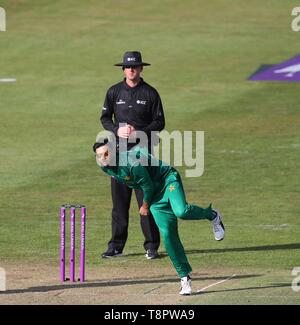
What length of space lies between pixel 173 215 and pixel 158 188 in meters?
0.36

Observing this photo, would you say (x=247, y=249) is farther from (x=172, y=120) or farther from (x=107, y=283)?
(x=172, y=120)

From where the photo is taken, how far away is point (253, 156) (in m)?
23.9

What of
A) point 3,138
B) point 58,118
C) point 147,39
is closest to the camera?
point 3,138

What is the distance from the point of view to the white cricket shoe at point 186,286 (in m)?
13.9

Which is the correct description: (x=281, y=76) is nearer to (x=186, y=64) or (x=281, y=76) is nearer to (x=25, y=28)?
(x=186, y=64)

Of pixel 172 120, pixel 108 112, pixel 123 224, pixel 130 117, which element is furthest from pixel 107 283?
pixel 172 120

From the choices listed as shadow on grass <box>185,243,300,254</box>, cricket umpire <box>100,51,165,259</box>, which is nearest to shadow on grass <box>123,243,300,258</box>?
shadow on grass <box>185,243,300,254</box>

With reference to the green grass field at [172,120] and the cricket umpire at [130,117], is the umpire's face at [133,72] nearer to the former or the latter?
the cricket umpire at [130,117]

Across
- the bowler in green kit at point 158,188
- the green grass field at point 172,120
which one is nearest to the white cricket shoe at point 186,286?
the bowler in green kit at point 158,188

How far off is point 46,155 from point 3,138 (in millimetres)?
1883

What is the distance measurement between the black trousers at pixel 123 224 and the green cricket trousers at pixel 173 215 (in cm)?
219

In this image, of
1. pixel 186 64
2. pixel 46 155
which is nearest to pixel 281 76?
pixel 186 64

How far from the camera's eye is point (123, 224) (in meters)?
16.6

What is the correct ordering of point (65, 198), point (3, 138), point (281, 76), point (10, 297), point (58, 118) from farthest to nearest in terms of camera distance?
point (281, 76) < point (58, 118) < point (3, 138) < point (65, 198) < point (10, 297)
